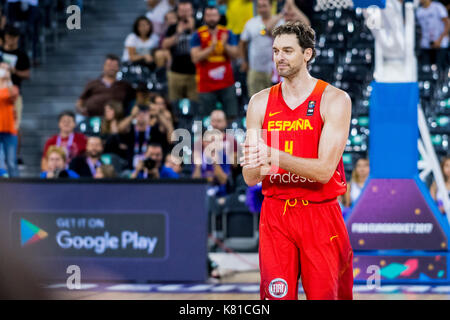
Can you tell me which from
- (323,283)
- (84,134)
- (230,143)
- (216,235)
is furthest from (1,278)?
(84,134)

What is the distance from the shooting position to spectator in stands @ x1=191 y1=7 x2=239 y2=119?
1097 cm

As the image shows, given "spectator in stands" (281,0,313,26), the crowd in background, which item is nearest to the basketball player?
the crowd in background

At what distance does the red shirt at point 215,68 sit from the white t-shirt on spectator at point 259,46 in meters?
0.35

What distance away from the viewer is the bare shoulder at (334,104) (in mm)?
3980

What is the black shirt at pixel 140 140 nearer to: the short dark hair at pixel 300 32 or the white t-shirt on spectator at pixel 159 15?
the white t-shirt on spectator at pixel 159 15

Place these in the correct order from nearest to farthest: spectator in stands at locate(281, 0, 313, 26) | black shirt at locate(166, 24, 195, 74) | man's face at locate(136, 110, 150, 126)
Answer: spectator in stands at locate(281, 0, 313, 26) < man's face at locate(136, 110, 150, 126) < black shirt at locate(166, 24, 195, 74)

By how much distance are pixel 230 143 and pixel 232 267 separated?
60.3 inches

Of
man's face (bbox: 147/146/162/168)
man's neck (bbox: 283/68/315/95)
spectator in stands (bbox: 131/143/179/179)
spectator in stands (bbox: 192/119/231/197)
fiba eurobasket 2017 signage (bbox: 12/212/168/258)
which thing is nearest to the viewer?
man's neck (bbox: 283/68/315/95)

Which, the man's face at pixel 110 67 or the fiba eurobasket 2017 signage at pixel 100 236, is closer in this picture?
the fiba eurobasket 2017 signage at pixel 100 236

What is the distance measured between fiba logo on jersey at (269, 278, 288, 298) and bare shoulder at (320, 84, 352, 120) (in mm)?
875

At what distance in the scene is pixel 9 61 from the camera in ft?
39.9

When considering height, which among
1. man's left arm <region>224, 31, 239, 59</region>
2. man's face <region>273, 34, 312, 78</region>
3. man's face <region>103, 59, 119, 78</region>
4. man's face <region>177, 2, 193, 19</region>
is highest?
man's face <region>177, 2, 193, 19</region>

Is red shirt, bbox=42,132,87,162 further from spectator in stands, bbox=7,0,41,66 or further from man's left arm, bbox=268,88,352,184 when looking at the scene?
man's left arm, bbox=268,88,352,184

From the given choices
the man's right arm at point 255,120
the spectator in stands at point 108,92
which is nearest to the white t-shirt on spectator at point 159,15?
the spectator in stands at point 108,92
